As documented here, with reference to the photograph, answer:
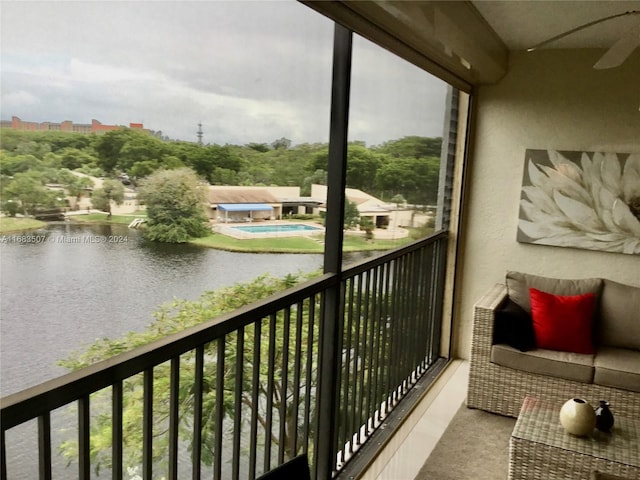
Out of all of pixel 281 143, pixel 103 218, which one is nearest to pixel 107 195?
pixel 103 218

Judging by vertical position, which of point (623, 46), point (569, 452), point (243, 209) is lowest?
point (569, 452)

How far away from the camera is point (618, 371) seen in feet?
11.3

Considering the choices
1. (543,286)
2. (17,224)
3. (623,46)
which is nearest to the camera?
(17,224)

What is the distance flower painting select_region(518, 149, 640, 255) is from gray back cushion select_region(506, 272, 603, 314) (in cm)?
36

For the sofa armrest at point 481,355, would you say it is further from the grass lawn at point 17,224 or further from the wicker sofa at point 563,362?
the grass lawn at point 17,224

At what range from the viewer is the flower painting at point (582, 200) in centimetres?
410

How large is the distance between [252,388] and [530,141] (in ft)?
10.8

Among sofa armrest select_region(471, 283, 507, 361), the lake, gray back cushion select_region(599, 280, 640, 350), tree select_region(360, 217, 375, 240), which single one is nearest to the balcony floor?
sofa armrest select_region(471, 283, 507, 361)

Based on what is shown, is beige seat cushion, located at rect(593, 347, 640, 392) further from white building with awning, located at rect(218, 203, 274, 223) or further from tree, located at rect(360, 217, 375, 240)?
white building with awning, located at rect(218, 203, 274, 223)

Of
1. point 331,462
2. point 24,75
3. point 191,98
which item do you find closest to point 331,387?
point 331,462

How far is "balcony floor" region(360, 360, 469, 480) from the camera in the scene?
305 centimetres

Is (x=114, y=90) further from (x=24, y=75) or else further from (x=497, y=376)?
(x=497, y=376)

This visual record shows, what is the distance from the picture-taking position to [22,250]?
116 centimetres

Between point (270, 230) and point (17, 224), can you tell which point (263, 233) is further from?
point (17, 224)
